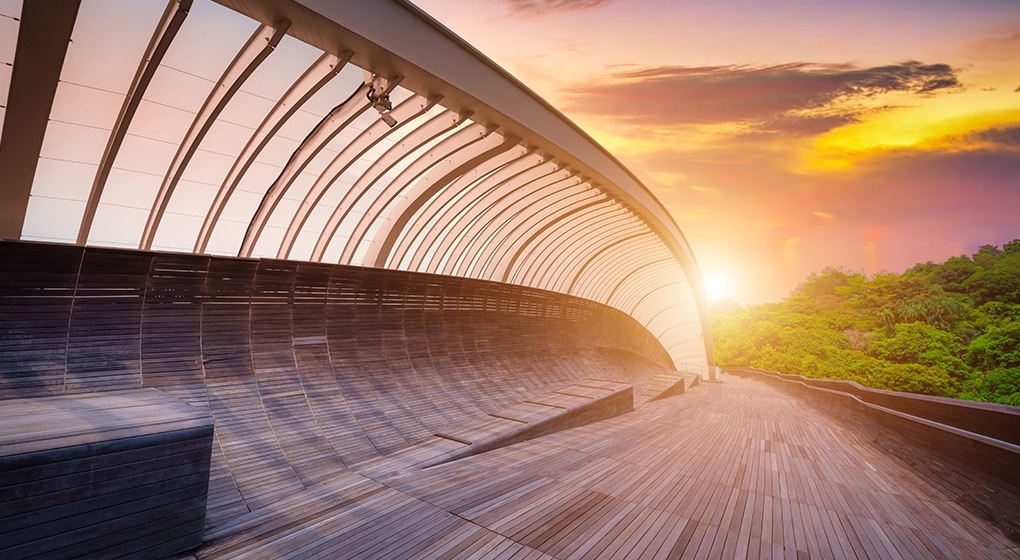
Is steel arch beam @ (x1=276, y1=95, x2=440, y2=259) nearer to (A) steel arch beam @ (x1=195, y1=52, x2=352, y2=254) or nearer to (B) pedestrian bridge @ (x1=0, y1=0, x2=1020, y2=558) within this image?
(B) pedestrian bridge @ (x1=0, y1=0, x2=1020, y2=558)

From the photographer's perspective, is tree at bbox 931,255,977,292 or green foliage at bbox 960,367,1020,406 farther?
tree at bbox 931,255,977,292

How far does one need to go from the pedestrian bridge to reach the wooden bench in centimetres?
2

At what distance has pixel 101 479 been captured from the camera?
3.21 metres

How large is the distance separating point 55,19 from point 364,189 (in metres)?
6.85

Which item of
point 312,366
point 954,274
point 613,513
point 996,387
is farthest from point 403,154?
point 954,274

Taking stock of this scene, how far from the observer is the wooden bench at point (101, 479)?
9.58ft

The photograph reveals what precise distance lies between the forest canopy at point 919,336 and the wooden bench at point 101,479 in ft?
143

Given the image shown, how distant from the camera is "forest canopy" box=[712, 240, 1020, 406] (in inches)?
1267

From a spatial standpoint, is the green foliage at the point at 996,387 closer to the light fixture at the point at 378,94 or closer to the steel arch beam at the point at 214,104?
the light fixture at the point at 378,94

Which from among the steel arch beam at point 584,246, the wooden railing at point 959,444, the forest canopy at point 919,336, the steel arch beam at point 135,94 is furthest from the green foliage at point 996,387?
the steel arch beam at point 135,94

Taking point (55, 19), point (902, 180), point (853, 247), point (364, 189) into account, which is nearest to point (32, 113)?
point (55, 19)

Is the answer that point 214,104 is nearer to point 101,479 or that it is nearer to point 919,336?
point 101,479

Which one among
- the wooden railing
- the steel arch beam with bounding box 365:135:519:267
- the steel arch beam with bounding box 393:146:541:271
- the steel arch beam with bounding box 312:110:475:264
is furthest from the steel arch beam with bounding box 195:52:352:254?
the wooden railing

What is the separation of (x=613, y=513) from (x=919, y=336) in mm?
49299
